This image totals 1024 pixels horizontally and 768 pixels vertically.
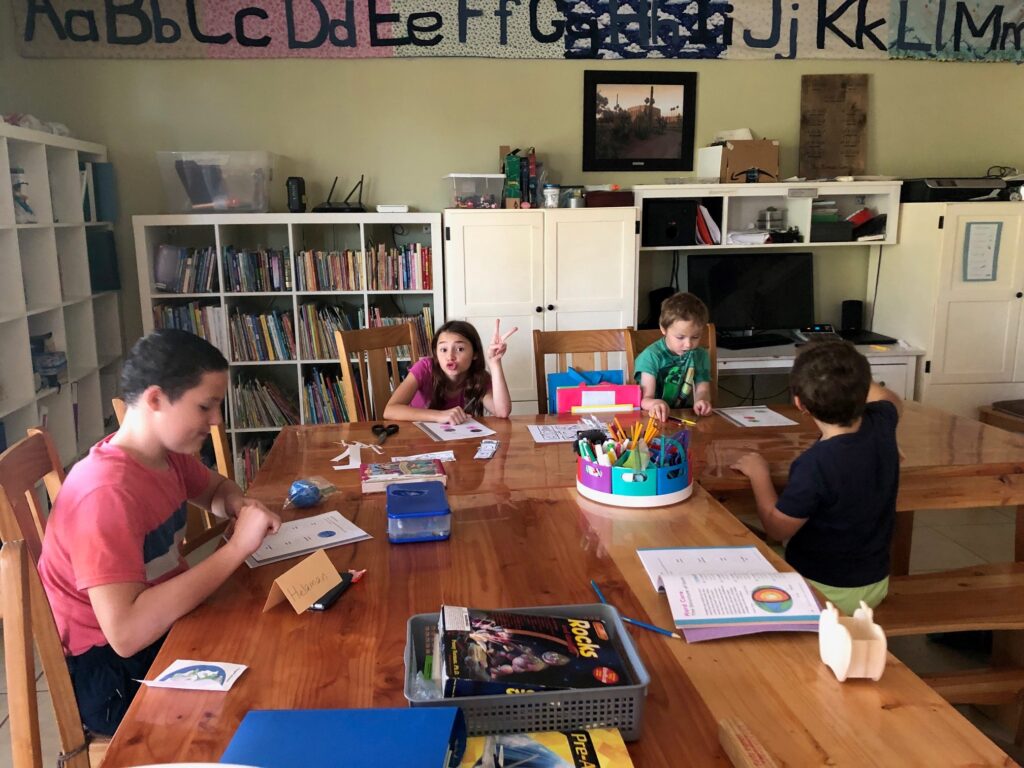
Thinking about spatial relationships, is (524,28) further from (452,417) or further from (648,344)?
(452,417)

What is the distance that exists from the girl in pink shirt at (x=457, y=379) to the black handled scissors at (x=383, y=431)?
0.73 ft

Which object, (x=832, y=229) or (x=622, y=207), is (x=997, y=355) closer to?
(x=832, y=229)

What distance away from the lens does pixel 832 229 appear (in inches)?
154

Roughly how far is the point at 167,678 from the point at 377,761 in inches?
16.5

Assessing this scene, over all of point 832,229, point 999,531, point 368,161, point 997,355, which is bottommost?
point 999,531

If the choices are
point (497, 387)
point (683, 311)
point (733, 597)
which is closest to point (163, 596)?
point (733, 597)

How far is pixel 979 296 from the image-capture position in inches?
151

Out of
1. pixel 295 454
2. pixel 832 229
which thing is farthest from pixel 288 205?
pixel 832 229

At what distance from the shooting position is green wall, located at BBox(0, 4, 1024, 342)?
12.1ft

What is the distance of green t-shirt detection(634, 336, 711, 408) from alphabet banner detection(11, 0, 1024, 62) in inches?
73.6

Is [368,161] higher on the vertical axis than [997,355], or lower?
higher

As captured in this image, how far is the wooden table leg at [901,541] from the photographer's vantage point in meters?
2.40

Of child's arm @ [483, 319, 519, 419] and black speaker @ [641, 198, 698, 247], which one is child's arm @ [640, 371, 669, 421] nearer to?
child's arm @ [483, 319, 519, 419]

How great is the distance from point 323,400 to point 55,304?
1.18 metres
